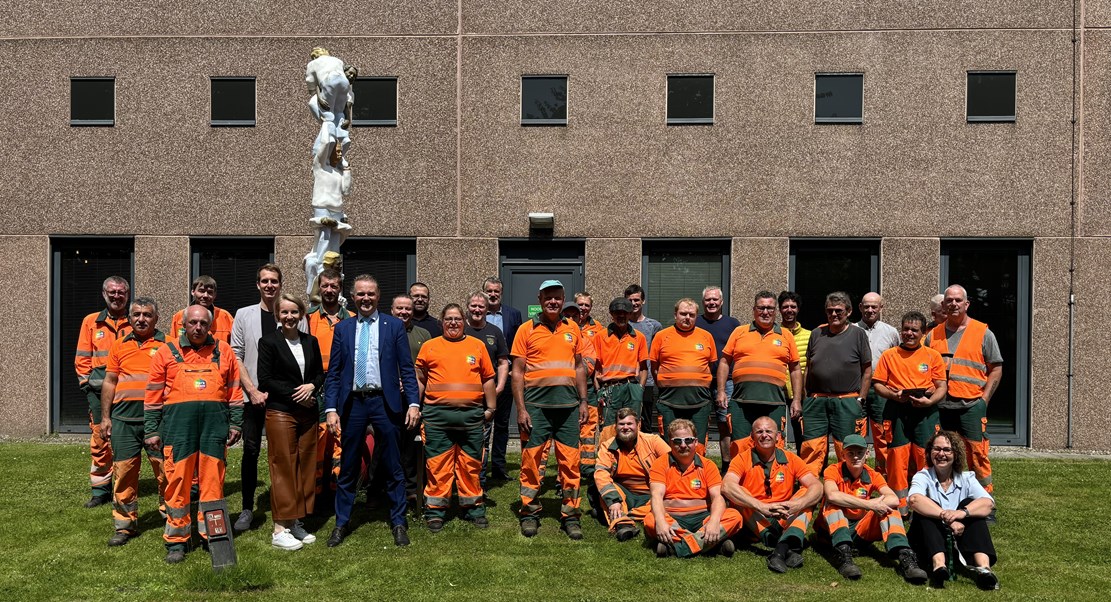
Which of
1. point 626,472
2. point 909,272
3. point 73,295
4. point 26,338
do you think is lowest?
point 626,472

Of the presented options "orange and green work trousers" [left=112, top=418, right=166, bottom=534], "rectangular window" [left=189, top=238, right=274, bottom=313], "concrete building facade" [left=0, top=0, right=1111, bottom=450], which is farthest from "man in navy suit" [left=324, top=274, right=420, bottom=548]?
"rectangular window" [left=189, top=238, right=274, bottom=313]

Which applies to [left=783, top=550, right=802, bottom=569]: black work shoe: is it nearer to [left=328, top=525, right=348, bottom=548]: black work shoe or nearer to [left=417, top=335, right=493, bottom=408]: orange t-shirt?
[left=417, top=335, right=493, bottom=408]: orange t-shirt

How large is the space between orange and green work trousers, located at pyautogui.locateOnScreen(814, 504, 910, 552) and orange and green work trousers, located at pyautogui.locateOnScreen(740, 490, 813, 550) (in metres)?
0.15

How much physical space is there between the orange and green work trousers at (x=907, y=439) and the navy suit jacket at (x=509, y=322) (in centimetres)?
351

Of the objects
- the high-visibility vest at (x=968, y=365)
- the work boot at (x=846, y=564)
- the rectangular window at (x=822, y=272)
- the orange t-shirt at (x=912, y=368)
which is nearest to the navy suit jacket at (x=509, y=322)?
the orange t-shirt at (x=912, y=368)

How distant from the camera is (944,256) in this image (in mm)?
10789

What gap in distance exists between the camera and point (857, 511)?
224 inches

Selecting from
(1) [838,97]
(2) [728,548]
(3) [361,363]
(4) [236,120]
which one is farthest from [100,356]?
(1) [838,97]

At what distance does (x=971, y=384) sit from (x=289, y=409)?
5464 millimetres

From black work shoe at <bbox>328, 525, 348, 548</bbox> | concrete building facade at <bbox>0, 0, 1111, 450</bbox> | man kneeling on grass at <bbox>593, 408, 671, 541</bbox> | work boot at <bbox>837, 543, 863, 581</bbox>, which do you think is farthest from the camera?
concrete building facade at <bbox>0, 0, 1111, 450</bbox>

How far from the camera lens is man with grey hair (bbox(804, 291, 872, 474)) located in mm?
6773

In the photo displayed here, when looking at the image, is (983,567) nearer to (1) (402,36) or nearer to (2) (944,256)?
(2) (944,256)

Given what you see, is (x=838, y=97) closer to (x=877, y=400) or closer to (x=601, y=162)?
(x=601, y=162)

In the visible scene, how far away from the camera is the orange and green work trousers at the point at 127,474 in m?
6.07
